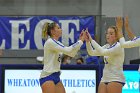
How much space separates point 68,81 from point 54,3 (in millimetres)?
5746

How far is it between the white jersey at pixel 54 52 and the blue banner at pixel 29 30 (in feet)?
20.3

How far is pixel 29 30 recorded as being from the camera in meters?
12.0

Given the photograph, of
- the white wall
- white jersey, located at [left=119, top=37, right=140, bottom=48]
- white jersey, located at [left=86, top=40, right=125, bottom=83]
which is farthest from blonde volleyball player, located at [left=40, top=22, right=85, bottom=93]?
the white wall

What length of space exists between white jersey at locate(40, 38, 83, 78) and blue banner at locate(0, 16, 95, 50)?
6197 mm

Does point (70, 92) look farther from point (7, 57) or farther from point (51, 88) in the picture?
point (7, 57)

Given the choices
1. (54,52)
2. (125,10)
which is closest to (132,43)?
(54,52)

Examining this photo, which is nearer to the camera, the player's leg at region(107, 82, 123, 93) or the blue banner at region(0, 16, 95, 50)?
the player's leg at region(107, 82, 123, 93)

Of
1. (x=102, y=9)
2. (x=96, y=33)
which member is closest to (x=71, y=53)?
(x=96, y=33)

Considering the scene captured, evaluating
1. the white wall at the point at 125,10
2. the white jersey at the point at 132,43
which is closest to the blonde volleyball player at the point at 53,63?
the white jersey at the point at 132,43

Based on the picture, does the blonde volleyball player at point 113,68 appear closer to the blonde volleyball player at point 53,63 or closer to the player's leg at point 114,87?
the player's leg at point 114,87

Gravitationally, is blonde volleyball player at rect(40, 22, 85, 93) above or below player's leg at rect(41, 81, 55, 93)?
above

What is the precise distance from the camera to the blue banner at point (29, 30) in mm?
11852

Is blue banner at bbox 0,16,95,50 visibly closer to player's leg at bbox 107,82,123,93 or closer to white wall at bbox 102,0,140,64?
white wall at bbox 102,0,140,64

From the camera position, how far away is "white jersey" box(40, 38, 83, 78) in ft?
18.0
